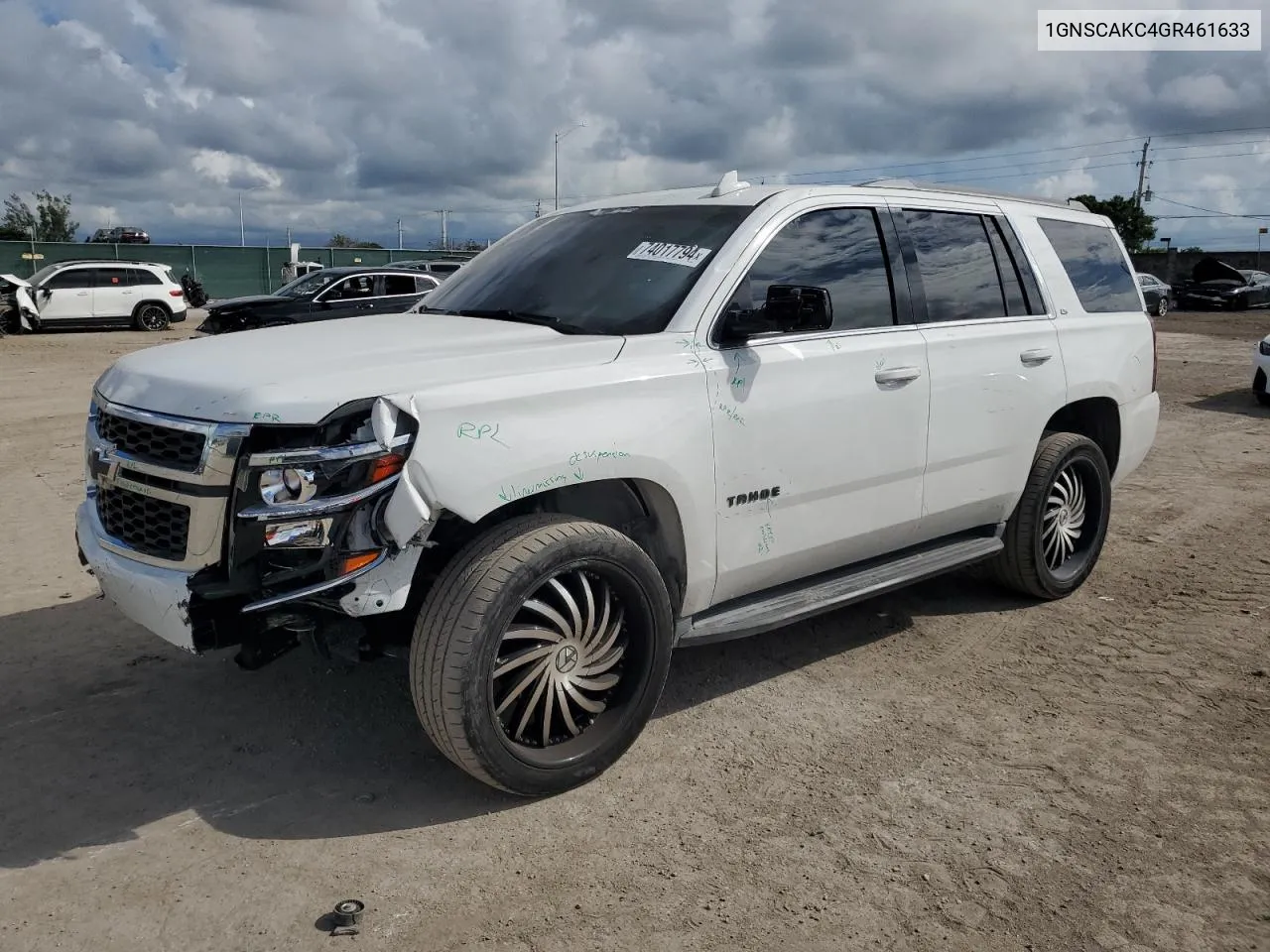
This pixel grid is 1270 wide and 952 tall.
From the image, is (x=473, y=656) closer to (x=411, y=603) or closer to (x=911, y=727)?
(x=411, y=603)

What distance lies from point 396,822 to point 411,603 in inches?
27.5

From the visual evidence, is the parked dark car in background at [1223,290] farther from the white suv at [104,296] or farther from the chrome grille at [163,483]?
the chrome grille at [163,483]

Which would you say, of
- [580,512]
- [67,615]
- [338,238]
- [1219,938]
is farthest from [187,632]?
[338,238]

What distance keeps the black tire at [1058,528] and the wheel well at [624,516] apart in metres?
2.23

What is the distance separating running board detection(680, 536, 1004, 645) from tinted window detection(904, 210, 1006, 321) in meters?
1.04

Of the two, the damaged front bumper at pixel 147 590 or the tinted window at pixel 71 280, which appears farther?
the tinted window at pixel 71 280

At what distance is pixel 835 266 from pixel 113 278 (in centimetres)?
2439

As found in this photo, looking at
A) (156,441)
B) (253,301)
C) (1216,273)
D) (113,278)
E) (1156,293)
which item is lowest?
(156,441)

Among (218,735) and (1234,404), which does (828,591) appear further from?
(1234,404)

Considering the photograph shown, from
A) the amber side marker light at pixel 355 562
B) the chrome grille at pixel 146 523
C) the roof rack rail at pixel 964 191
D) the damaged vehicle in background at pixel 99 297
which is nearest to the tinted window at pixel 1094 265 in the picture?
the roof rack rail at pixel 964 191

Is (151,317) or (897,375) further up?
(151,317)

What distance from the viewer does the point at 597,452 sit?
3400 millimetres

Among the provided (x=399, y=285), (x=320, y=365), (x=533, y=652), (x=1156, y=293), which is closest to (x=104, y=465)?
(x=320, y=365)

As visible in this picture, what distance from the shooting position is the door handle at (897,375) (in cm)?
425
